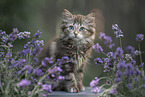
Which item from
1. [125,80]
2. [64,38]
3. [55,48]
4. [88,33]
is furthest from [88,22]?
[125,80]

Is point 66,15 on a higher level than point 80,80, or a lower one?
higher

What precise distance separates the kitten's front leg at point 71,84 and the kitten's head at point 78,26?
1.60 ft

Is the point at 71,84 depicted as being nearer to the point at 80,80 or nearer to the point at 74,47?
the point at 80,80

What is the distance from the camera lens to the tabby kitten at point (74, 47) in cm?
220

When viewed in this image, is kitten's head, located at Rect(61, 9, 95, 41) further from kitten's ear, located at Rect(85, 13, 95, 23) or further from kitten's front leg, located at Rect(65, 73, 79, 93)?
kitten's front leg, located at Rect(65, 73, 79, 93)

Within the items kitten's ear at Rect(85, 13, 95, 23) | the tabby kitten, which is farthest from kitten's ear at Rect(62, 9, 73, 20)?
kitten's ear at Rect(85, 13, 95, 23)

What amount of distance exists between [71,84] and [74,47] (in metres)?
0.48

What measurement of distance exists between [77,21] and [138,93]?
1275 millimetres

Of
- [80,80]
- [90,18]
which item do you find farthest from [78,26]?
[80,80]

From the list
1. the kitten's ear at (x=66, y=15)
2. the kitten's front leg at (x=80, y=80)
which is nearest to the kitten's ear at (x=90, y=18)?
the kitten's ear at (x=66, y=15)

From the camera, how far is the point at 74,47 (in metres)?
2.27

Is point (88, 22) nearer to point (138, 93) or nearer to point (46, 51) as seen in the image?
point (46, 51)

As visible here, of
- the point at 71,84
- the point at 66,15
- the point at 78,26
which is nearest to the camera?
the point at 71,84

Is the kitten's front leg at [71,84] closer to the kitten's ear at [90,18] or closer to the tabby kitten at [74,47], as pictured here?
the tabby kitten at [74,47]
